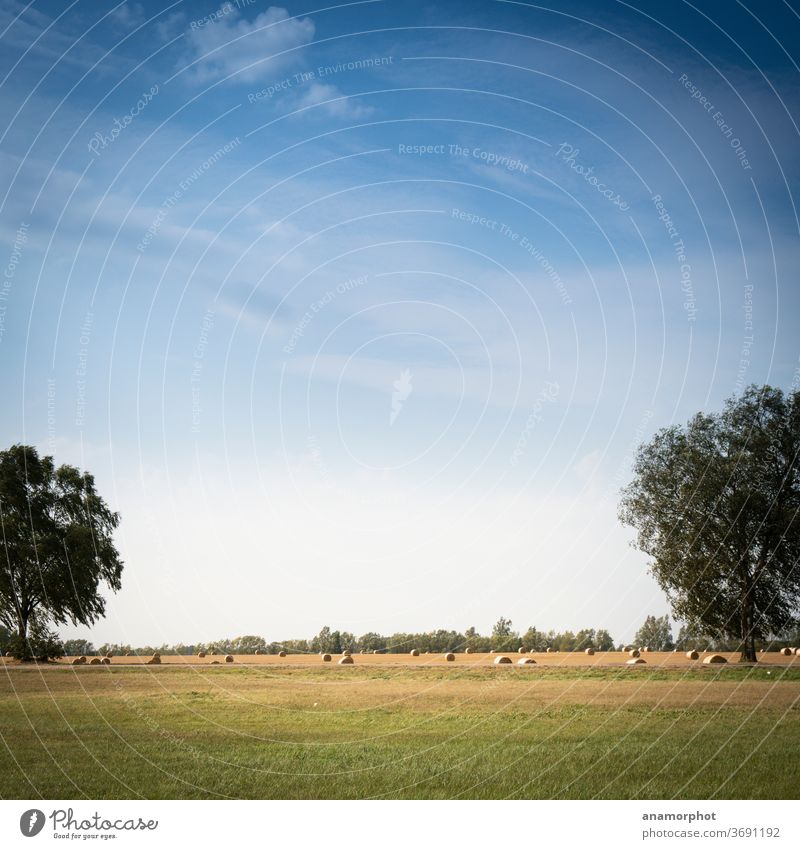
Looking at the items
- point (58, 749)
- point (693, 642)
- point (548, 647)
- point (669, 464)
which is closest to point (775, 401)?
point (669, 464)

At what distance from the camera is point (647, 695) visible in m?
28.8

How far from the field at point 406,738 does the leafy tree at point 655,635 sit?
16.2 meters

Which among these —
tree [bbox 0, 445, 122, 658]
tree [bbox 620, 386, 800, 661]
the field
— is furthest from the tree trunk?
tree [bbox 0, 445, 122, 658]

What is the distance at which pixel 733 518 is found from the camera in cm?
4403

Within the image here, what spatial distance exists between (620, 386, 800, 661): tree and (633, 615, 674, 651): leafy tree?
→ 5.24 metres

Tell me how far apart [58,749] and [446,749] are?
28.0ft

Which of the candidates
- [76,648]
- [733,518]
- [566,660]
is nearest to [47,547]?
[76,648]

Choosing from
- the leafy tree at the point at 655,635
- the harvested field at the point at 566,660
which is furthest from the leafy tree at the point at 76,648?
the leafy tree at the point at 655,635

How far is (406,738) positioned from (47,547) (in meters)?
33.8

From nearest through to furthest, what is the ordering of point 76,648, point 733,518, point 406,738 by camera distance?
point 406,738 → point 733,518 → point 76,648

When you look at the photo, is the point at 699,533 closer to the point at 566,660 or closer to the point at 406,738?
the point at 566,660

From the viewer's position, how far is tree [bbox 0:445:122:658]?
45.9 meters

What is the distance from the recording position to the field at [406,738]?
15492 millimetres

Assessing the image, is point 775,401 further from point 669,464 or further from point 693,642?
point 693,642
